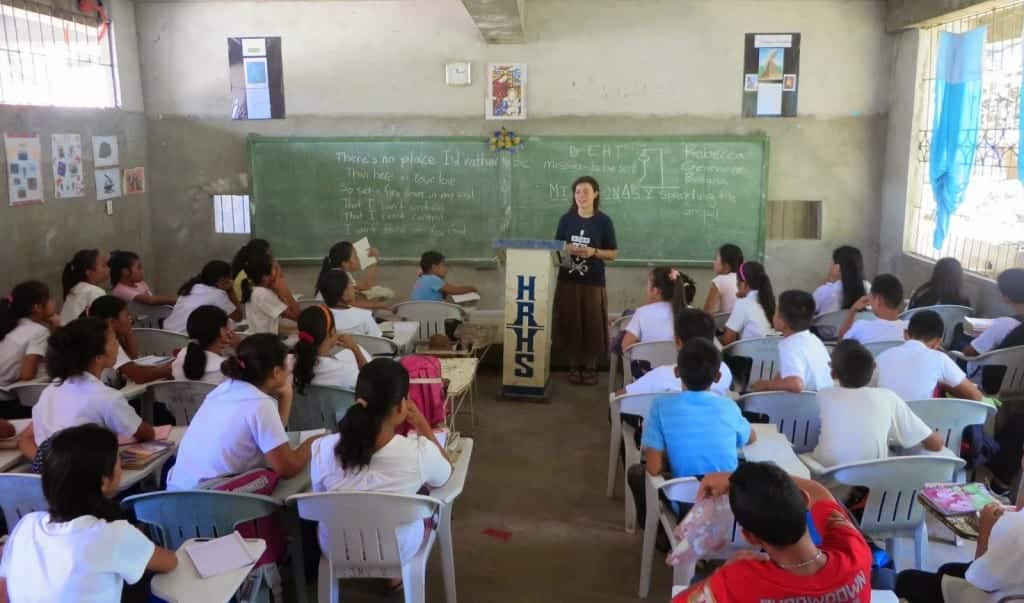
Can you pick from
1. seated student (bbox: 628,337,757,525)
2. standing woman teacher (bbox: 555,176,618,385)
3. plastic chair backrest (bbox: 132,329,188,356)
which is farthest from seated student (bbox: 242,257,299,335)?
seated student (bbox: 628,337,757,525)

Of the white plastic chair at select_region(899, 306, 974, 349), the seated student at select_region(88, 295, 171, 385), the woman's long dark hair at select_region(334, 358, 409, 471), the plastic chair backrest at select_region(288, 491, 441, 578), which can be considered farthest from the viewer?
the white plastic chair at select_region(899, 306, 974, 349)

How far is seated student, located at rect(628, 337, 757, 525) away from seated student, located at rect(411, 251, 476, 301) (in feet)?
9.67

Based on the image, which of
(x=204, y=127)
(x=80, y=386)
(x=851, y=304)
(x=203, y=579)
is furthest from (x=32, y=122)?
(x=851, y=304)

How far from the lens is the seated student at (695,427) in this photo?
2.80 metres

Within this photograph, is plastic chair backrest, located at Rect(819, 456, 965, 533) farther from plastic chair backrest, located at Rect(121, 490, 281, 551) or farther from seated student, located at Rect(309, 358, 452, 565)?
plastic chair backrest, located at Rect(121, 490, 281, 551)

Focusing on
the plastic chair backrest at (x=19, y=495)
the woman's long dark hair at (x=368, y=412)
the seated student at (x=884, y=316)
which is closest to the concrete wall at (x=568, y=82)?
the seated student at (x=884, y=316)

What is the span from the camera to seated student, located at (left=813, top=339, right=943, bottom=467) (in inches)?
113

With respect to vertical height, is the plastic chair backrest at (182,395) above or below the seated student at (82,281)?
below

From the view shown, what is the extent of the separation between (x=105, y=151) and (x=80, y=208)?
2.01 feet

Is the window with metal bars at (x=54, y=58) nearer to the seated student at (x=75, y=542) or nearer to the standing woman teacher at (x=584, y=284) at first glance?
the standing woman teacher at (x=584, y=284)

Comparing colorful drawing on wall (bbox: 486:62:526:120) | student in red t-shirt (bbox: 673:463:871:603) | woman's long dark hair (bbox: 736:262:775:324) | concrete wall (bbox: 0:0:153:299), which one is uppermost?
colorful drawing on wall (bbox: 486:62:526:120)

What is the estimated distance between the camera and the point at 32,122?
557cm

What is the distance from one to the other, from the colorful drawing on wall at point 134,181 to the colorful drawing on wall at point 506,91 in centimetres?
298

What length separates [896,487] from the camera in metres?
2.67
